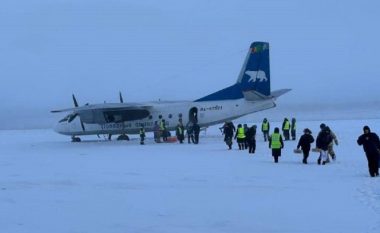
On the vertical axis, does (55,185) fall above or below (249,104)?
below

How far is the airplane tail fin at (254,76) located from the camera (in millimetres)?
32500

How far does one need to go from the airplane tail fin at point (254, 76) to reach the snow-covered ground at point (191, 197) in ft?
48.4

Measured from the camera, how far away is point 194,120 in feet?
106

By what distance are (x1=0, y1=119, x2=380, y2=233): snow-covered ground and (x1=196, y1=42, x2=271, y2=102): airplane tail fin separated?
14762mm

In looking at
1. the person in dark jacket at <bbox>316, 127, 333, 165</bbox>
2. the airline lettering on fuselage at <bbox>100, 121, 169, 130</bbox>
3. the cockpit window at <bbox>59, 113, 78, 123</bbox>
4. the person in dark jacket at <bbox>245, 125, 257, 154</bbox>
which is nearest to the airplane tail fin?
the airline lettering on fuselage at <bbox>100, 121, 169, 130</bbox>

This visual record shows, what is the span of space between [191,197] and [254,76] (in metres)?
22.7

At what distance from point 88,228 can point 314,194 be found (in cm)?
495

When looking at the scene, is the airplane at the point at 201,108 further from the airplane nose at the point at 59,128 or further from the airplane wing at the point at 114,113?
the airplane nose at the point at 59,128

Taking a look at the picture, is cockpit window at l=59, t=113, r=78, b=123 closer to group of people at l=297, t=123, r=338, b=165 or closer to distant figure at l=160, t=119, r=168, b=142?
distant figure at l=160, t=119, r=168, b=142

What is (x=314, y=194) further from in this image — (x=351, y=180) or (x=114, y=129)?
(x=114, y=129)

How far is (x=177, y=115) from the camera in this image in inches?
1310

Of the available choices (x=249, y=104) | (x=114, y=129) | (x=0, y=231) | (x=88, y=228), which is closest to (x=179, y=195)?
(x=88, y=228)

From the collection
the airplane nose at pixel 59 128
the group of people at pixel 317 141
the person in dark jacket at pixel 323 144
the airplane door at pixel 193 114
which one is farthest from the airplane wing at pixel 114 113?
the person in dark jacket at pixel 323 144

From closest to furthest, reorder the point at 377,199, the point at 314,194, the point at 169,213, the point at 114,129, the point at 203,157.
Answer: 1. the point at 169,213
2. the point at 377,199
3. the point at 314,194
4. the point at 203,157
5. the point at 114,129
